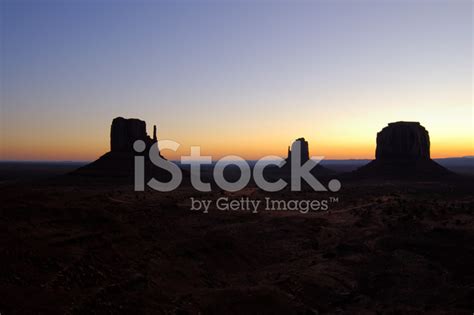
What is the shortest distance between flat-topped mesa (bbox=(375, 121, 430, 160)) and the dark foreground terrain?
52671mm

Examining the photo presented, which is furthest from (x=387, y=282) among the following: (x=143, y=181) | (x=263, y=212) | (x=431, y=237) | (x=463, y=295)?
(x=143, y=181)

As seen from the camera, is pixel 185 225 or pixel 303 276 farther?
pixel 185 225

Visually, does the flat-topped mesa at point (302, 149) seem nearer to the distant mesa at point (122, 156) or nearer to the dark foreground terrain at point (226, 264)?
the distant mesa at point (122, 156)

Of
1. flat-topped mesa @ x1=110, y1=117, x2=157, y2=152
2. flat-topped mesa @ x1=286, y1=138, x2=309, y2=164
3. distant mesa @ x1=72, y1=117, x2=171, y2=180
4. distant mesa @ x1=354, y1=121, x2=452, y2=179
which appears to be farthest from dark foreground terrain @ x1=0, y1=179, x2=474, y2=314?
flat-topped mesa @ x1=286, y1=138, x2=309, y2=164

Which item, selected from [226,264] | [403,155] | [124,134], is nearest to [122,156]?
[124,134]

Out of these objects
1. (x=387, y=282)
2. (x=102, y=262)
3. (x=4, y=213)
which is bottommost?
(x=387, y=282)

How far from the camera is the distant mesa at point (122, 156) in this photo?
226ft

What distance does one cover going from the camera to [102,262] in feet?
46.7

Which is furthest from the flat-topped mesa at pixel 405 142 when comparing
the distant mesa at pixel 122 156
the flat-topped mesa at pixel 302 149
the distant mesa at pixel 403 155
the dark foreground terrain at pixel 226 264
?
the dark foreground terrain at pixel 226 264

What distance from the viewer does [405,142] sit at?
2933 inches

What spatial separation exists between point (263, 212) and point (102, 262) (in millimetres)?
19489

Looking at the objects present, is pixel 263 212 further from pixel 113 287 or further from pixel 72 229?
pixel 113 287

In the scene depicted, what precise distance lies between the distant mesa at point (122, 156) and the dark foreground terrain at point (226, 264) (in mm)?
44494

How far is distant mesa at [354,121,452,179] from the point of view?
70.6m
